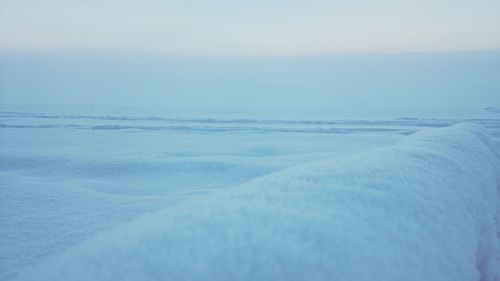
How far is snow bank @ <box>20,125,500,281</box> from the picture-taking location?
1.45 feet

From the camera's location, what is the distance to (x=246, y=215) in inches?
21.8

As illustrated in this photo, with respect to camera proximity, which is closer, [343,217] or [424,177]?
[343,217]

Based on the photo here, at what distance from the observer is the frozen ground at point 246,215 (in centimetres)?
46

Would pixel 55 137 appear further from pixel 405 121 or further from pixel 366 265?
pixel 405 121

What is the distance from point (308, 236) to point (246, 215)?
4.1 inches

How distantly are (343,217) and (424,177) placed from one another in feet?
1.35

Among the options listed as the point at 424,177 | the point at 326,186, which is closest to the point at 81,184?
the point at 326,186

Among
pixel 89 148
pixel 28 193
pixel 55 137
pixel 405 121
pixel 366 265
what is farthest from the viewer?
pixel 405 121

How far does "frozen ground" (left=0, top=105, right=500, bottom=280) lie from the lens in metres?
0.46

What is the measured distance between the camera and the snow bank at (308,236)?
44cm

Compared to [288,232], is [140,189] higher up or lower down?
lower down

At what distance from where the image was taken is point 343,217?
1.94 feet

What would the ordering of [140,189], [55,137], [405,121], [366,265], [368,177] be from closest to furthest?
[366,265] → [368,177] → [140,189] → [55,137] → [405,121]

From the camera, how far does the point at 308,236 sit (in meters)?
0.51
